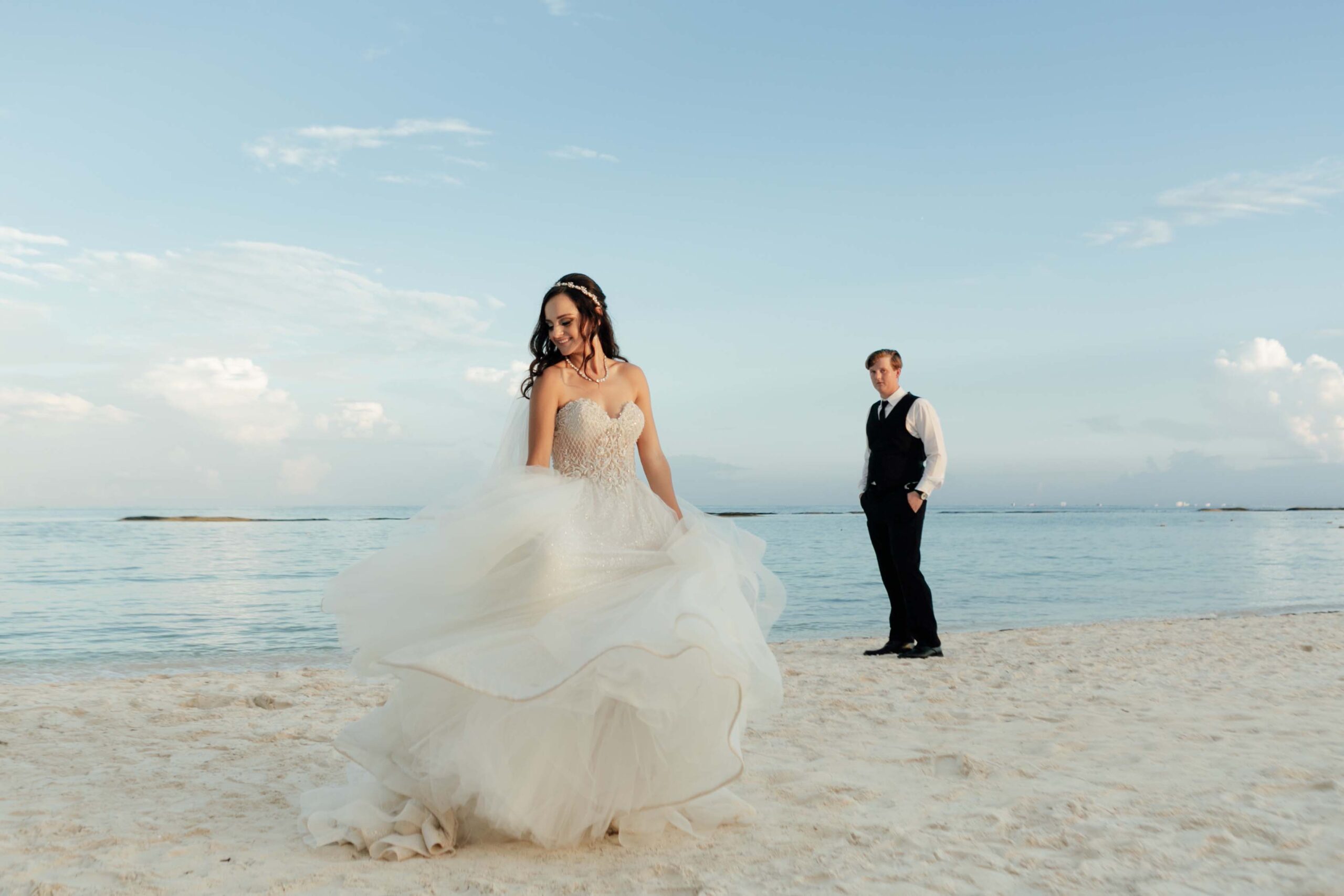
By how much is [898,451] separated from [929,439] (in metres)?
0.25

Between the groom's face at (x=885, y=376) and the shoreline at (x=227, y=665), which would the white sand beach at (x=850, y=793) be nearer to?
the shoreline at (x=227, y=665)

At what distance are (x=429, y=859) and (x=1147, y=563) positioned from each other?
21.2 metres

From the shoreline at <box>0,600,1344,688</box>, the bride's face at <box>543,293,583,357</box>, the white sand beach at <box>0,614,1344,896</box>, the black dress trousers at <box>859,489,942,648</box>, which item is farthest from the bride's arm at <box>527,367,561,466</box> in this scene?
the shoreline at <box>0,600,1344,688</box>

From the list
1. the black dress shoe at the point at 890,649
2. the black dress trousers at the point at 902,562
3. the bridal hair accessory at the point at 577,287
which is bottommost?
the black dress shoe at the point at 890,649

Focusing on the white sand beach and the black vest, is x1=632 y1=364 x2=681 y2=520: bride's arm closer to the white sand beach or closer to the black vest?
the white sand beach

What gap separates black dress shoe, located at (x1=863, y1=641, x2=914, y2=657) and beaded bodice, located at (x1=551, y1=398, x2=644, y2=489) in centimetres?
460

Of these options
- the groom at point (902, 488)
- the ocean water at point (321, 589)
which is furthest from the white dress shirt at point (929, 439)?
the ocean water at point (321, 589)

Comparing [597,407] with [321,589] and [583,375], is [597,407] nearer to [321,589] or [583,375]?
[583,375]

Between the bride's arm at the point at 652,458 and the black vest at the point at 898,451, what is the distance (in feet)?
12.8

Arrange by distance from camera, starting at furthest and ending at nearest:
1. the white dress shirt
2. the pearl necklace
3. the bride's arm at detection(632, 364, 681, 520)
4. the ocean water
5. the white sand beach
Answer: the ocean water, the white dress shirt, the bride's arm at detection(632, 364, 681, 520), the pearl necklace, the white sand beach

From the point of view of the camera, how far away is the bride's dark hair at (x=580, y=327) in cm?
328

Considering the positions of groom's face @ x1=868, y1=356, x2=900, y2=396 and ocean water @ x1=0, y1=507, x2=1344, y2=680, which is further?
ocean water @ x1=0, y1=507, x2=1344, y2=680

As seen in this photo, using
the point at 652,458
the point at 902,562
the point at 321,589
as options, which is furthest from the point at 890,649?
the point at 321,589

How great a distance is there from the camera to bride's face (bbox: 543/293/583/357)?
3.27 metres
